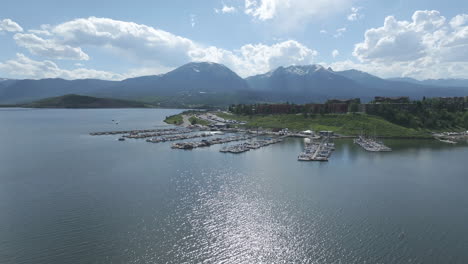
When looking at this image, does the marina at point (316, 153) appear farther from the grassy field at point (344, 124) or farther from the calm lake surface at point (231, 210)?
the grassy field at point (344, 124)


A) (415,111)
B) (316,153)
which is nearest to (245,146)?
(316,153)

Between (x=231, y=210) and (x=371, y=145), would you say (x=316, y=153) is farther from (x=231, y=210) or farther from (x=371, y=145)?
(x=231, y=210)

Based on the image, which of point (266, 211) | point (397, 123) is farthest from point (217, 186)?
point (397, 123)

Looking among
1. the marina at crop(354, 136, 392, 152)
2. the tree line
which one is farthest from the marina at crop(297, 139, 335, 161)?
the tree line

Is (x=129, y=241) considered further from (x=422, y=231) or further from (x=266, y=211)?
(x=422, y=231)

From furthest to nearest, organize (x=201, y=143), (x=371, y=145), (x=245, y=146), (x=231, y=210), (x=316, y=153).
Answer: (x=201, y=143) → (x=371, y=145) → (x=245, y=146) → (x=316, y=153) → (x=231, y=210)
